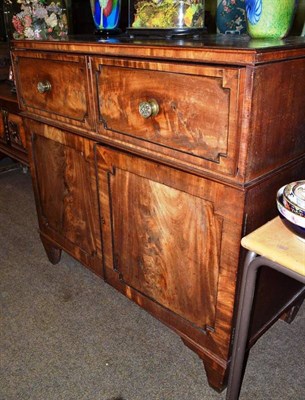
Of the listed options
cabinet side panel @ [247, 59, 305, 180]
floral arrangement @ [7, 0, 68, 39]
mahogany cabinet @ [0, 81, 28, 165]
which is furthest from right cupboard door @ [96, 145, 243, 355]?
mahogany cabinet @ [0, 81, 28, 165]

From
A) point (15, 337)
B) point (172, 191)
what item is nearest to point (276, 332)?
point (172, 191)

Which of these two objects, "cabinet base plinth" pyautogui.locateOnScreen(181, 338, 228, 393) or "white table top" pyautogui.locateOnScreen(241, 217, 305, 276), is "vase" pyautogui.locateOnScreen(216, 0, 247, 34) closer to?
"white table top" pyautogui.locateOnScreen(241, 217, 305, 276)

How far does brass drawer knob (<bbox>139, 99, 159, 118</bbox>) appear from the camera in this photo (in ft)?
2.88

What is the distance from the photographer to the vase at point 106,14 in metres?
1.22

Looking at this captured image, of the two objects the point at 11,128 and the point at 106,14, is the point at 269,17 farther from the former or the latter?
the point at 11,128

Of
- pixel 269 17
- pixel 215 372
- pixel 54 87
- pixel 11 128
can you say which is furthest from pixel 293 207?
pixel 11 128

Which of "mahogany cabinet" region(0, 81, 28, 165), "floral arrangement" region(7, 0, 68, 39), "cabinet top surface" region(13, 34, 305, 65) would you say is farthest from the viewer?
"mahogany cabinet" region(0, 81, 28, 165)

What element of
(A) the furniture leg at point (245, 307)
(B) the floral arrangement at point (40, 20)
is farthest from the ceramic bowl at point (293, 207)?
(B) the floral arrangement at point (40, 20)

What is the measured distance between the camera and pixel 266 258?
0.72 metres

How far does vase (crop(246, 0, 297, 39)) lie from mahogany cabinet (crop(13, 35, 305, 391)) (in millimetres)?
72

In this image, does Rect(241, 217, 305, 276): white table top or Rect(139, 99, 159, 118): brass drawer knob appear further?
Rect(139, 99, 159, 118): brass drawer knob

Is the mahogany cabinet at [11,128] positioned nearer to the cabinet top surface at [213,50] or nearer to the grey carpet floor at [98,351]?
the grey carpet floor at [98,351]

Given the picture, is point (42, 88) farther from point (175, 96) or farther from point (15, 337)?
point (15, 337)

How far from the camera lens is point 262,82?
0.71 metres
